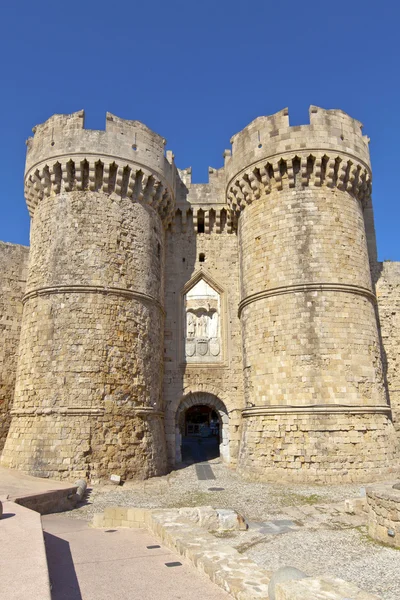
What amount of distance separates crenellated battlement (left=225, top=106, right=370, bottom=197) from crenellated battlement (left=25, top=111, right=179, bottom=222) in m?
2.75

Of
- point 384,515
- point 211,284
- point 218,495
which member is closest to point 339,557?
point 384,515

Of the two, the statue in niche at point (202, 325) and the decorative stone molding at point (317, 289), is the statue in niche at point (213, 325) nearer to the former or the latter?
the statue in niche at point (202, 325)

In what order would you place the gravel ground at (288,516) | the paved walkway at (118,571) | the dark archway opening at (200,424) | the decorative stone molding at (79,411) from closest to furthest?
the paved walkway at (118,571) → the gravel ground at (288,516) → the decorative stone molding at (79,411) → the dark archway opening at (200,424)

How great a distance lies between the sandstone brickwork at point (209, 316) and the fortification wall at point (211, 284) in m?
0.06

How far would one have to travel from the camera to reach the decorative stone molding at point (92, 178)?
38.4 ft

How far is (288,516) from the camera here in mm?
6867

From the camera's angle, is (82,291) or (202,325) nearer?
(82,291)

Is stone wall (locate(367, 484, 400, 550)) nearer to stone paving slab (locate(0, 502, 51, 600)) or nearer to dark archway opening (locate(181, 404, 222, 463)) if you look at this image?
stone paving slab (locate(0, 502, 51, 600))

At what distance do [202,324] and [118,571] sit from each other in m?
9.96

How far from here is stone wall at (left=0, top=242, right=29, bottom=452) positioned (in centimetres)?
1209

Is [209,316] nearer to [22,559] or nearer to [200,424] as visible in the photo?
Answer: [22,559]

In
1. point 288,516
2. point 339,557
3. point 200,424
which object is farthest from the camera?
point 200,424

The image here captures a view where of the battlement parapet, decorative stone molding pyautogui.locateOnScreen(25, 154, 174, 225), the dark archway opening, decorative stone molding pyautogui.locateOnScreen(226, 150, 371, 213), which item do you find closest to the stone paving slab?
decorative stone molding pyautogui.locateOnScreen(25, 154, 174, 225)

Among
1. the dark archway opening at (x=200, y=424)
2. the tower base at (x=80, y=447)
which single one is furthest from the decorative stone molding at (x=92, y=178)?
the dark archway opening at (x=200, y=424)
